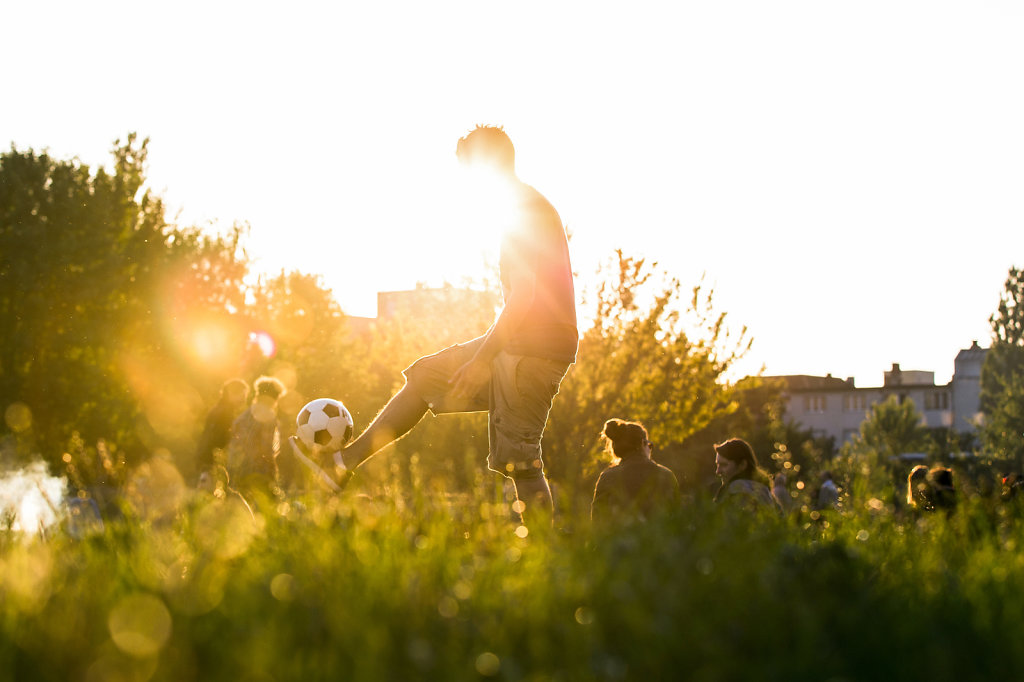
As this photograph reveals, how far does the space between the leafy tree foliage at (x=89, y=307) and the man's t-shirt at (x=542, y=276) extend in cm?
2609

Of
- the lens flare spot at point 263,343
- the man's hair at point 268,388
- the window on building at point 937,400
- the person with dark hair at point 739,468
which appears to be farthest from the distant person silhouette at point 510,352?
the window on building at point 937,400

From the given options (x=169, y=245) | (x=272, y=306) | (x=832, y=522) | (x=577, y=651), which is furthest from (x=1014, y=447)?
(x=577, y=651)

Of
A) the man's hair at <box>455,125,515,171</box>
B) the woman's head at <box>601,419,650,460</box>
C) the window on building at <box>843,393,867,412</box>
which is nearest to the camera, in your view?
the man's hair at <box>455,125,515,171</box>

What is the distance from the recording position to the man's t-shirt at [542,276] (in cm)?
573

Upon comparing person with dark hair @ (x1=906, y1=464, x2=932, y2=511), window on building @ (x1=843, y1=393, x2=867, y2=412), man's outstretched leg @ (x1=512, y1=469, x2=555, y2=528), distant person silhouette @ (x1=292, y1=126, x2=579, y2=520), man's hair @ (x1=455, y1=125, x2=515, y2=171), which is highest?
window on building @ (x1=843, y1=393, x2=867, y2=412)

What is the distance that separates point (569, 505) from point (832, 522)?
1754 mm

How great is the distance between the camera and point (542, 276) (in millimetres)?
5781

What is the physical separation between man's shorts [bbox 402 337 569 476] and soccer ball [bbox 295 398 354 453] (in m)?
0.61

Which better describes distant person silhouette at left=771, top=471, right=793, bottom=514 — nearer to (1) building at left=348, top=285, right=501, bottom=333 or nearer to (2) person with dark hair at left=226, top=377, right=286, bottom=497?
(2) person with dark hair at left=226, top=377, right=286, bottom=497

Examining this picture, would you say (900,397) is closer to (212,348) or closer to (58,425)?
(212,348)

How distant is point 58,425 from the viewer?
29344 millimetres

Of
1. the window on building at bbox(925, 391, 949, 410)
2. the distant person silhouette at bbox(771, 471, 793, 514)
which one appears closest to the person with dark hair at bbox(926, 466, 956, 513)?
the distant person silhouette at bbox(771, 471, 793, 514)

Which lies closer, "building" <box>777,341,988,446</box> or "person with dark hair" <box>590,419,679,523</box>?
"person with dark hair" <box>590,419,679,523</box>

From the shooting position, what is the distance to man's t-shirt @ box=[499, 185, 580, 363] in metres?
5.73
